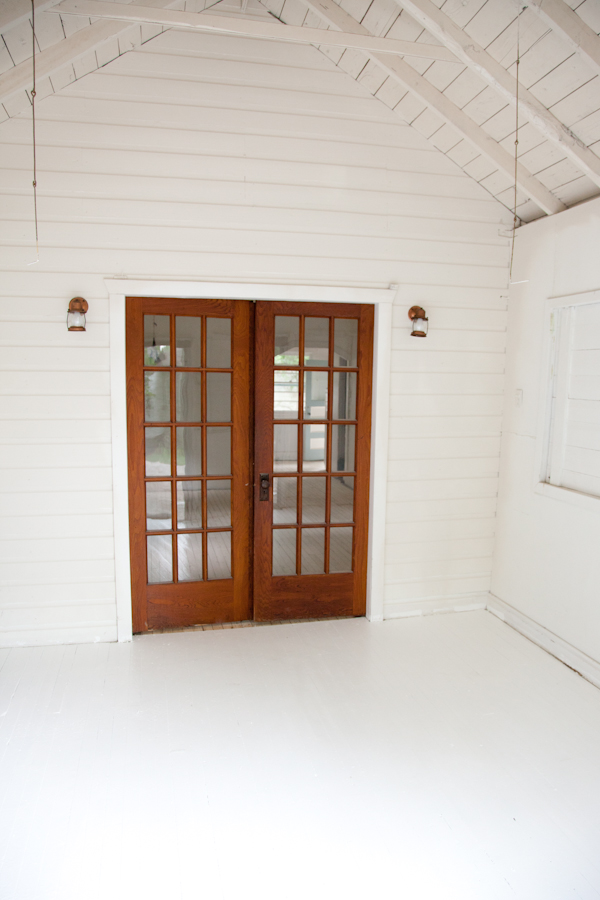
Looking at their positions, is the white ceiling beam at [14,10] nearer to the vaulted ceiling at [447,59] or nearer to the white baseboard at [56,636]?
the vaulted ceiling at [447,59]

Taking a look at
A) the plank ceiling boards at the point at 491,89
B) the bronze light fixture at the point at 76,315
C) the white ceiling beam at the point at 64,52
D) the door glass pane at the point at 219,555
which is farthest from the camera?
the door glass pane at the point at 219,555

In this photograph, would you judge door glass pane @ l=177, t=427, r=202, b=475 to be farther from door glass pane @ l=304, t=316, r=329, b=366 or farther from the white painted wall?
the white painted wall

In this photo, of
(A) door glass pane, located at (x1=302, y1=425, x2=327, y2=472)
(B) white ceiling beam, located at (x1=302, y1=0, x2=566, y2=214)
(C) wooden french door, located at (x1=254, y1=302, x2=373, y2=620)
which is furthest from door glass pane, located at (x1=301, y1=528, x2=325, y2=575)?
(B) white ceiling beam, located at (x1=302, y1=0, x2=566, y2=214)

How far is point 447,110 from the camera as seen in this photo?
377cm

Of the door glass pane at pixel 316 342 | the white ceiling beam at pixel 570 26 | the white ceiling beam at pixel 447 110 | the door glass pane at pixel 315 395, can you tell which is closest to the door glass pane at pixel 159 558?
the door glass pane at pixel 315 395

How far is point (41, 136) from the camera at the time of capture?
366 cm

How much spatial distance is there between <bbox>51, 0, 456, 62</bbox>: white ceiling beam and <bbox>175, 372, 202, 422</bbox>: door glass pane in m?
1.93

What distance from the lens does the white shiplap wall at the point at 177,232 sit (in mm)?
3736

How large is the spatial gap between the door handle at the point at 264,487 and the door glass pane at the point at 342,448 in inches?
18.5

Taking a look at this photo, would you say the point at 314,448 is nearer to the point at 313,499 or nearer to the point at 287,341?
the point at 313,499

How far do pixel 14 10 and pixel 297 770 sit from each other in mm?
3650

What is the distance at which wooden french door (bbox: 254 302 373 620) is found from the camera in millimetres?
4234

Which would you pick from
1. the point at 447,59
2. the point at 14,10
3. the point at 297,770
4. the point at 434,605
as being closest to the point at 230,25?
the point at 14,10

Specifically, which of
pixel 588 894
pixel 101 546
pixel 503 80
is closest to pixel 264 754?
pixel 588 894
